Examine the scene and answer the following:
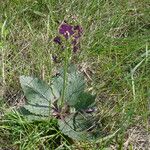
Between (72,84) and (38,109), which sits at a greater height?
(72,84)

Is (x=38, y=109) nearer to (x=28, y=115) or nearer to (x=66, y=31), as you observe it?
(x=28, y=115)

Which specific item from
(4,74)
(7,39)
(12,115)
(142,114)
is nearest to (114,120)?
(142,114)

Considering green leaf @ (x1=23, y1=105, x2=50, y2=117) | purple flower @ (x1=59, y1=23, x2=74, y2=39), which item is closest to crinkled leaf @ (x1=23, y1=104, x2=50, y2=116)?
green leaf @ (x1=23, y1=105, x2=50, y2=117)

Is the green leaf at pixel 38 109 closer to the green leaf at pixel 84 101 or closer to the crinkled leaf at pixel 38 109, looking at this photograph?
the crinkled leaf at pixel 38 109

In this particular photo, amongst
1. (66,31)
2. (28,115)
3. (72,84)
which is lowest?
(28,115)

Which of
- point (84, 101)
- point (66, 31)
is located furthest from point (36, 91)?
point (66, 31)
